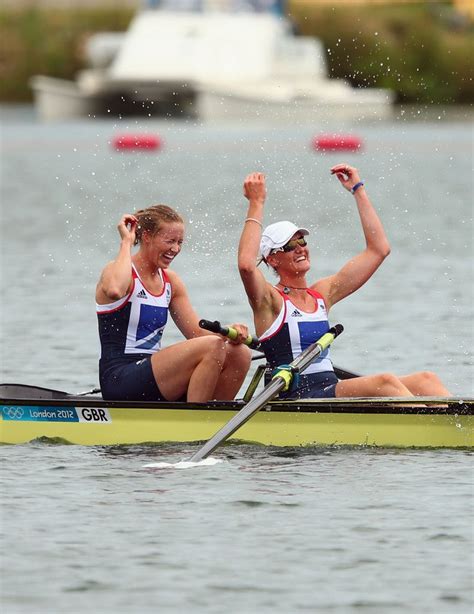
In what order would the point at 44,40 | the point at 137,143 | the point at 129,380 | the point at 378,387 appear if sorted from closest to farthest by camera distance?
the point at 378,387 < the point at 129,380 < the point at 137,143 < the point at 44,40

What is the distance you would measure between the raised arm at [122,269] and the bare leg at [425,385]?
197cm

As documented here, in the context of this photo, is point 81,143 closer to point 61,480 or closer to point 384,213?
point 384,213

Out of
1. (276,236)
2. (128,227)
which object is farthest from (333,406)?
(128,227)

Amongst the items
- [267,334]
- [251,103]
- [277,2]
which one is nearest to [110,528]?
[267,334]

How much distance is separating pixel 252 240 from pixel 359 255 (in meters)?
0.89

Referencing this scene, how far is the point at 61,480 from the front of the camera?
417 inches

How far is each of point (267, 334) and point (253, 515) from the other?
1.93m

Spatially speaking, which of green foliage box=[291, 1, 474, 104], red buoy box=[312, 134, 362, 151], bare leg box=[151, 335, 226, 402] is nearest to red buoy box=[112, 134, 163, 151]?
red buoy box=[312, 134, 362, 151]

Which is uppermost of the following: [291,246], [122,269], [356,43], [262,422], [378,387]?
[356,43]

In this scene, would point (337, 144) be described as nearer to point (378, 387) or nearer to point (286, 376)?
point (378, 387)

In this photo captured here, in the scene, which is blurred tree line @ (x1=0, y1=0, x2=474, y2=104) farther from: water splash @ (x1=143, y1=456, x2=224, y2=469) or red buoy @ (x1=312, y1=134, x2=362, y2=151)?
water splash @ (x1=143, y1=456, x2=224, y2=469)

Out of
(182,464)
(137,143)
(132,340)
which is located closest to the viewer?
(182,464)

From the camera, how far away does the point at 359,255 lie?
11383 mm

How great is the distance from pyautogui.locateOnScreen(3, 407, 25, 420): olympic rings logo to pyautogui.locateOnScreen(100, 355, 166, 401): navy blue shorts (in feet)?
1.97
